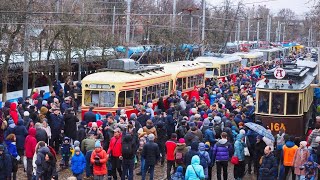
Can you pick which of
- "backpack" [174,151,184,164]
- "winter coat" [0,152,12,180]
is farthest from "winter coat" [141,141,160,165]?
"winter coat" [0,152,12,180]

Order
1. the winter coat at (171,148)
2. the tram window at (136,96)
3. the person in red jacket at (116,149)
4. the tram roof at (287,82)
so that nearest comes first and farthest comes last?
the person in red jacket at (116,149) → the winter coat at (171,148) → the tram roof at (287,82) → the tram window at (136,96)

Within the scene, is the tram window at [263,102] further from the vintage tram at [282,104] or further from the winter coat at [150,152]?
the winter coat at [150,152]

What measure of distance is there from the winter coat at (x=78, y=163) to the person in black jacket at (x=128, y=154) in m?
1.18

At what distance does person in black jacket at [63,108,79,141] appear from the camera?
2044 cm

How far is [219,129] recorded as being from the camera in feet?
65.6

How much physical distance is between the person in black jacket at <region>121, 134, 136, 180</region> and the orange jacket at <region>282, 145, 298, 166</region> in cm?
417

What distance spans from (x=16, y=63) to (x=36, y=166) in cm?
1894

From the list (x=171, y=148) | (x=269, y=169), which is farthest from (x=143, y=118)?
(x=269, y=169)

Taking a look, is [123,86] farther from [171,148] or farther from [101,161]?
[101,161]

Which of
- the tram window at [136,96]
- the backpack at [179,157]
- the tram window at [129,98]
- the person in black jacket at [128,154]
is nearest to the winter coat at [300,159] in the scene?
the backpack at [179,157]

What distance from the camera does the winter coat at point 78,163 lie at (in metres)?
16.6

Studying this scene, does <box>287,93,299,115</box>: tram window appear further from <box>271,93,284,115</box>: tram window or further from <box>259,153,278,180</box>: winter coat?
<box>259,153,278,180</box>: winter coat

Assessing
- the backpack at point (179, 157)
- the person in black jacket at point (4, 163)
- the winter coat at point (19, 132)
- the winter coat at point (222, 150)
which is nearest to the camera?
the person in black jacket at point (4, 163)

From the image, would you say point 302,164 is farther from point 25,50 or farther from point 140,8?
point 140,8
